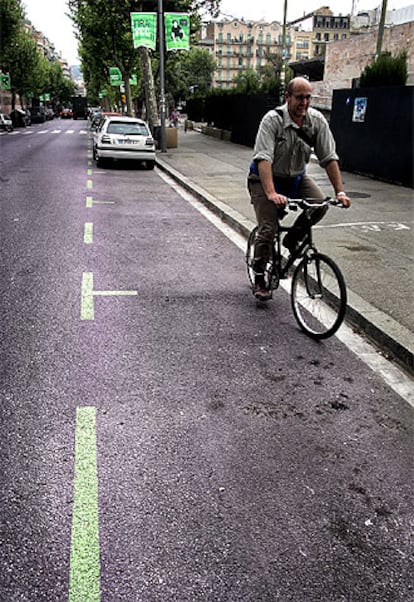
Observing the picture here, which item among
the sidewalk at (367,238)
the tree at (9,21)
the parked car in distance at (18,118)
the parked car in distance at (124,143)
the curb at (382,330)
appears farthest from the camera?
the parked car in distance at (18,118)

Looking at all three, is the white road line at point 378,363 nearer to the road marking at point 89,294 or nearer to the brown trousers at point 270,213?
the brown trousers at point 270,213

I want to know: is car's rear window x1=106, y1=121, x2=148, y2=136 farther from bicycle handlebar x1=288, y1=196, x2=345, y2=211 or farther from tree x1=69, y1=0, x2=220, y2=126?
bicycle handlebar x1=288, y1=196, x2=345, y2=211

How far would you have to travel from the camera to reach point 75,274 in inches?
261

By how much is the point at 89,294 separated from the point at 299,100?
2809 mm

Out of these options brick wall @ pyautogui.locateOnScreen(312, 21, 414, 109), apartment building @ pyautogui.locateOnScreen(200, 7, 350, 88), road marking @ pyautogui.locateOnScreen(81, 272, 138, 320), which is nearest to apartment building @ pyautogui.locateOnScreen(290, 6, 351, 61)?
apartment building @ pyautogui.locateOnScreen(200, 7, 350, 88)

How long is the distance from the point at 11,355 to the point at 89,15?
45398 millimetres

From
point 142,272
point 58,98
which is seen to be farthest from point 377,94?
point 58,98

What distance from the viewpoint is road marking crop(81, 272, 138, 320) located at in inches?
211

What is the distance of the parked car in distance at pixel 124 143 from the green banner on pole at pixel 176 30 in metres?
4.67

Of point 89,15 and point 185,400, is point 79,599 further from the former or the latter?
→ point 89,15

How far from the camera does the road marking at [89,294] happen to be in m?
5.37

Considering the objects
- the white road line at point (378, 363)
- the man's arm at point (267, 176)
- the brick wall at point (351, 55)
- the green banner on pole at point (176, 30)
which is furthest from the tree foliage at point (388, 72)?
the brick wall at point (351, 55)

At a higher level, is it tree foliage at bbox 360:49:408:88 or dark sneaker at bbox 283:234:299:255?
tree foliage at bbox 360:49:408:88

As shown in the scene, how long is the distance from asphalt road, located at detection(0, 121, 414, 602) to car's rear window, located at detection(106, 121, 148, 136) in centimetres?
1309
